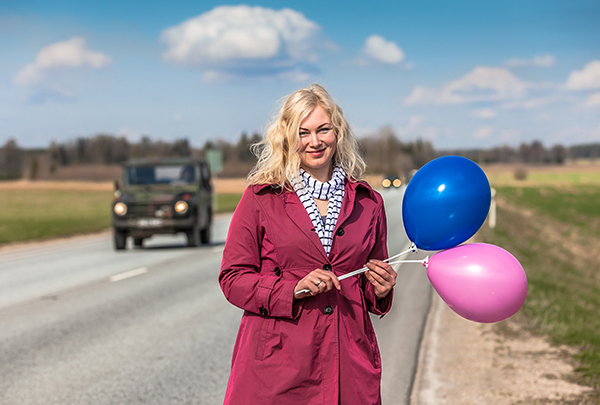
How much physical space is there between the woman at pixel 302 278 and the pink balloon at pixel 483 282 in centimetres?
27

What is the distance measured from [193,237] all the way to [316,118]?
12.6 meters

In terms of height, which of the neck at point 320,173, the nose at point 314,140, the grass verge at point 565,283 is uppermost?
the nose at point 314,140

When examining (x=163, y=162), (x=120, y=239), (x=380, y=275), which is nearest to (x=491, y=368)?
(x=380, y=275)

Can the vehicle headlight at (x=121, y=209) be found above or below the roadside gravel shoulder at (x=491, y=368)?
above

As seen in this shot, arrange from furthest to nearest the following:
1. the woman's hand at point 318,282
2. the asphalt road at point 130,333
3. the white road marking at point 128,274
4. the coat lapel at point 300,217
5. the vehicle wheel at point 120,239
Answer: the vehicle wheel at point 120,239
the white road marking at point 128,274
the asphalt road at point 130,333
the coat lapel at point 300,217
the woman's hand at point 318,282

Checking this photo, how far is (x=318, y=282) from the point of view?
7.21ft

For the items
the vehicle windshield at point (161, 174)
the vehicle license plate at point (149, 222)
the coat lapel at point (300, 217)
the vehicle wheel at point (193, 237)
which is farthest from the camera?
the vehicle windshield at point (161, 174)

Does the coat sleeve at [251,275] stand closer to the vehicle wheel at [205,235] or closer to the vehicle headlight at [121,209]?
the vehicle headlight at [121,209]

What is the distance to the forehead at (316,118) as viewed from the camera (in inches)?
98.4

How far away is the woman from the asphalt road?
2.29 m

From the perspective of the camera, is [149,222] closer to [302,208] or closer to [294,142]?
[294,142]

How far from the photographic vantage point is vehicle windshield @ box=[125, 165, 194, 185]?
15039 millimetres

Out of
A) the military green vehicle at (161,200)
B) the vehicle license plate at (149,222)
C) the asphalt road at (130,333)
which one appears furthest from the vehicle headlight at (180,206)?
the asphalt road at (130,333)

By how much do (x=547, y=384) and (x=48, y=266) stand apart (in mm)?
10285
